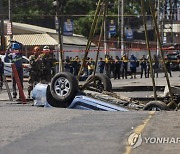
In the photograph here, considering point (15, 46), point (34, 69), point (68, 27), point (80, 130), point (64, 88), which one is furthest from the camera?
point (68, 27)

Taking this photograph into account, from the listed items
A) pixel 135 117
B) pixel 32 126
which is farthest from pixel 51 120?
pixel 135 117

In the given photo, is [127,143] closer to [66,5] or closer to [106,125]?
[106,125]

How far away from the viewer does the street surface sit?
307 inches

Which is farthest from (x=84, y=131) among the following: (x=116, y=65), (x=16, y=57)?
(x=116, y=65)

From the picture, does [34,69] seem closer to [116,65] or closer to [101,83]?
[101,83]

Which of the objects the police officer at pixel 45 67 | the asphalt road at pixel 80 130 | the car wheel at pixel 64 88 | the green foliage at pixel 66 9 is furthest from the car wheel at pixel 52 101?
the green foliage at pixel 66 9

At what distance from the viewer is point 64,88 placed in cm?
1245

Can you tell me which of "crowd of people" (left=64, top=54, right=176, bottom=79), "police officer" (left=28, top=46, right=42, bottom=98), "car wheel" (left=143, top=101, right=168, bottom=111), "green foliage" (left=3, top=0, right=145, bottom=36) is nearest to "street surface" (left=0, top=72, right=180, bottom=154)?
"car wheel" (left=143, top=101, right=168, bottom=111)

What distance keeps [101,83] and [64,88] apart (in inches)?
71.3

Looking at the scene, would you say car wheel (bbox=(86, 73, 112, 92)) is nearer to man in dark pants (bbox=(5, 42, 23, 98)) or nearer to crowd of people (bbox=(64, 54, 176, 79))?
man in dark pants (bbox=(5, 42, 23, 98))

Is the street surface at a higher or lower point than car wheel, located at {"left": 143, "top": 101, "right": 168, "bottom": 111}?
lower

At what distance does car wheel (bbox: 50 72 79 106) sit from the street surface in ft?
1.40

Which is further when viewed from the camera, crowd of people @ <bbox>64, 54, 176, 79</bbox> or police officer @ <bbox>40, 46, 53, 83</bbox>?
crowd of people @ <bbox>64, 54, 176, 79</bbox>

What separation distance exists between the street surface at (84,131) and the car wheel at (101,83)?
2.01 metres
